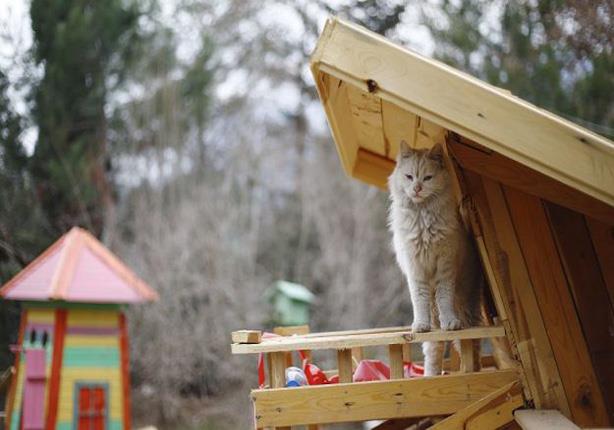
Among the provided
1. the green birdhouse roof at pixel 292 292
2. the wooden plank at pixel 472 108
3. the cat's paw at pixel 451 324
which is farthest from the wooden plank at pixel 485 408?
the green birdhouse roof at pixel 292 292

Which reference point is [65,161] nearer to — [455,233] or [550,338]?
[455,233]

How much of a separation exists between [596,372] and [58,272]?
301cm

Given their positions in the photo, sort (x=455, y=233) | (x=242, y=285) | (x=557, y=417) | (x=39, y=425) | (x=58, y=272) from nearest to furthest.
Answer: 1. (x=557, y=417)
2. (x=455, y=233)
3. (x=39, y=425)
4. (x=58, y=272)
5. (x=242, y=285)

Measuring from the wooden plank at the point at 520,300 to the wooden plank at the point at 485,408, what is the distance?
0.06 meters

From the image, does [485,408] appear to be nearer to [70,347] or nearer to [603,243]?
[603,243]

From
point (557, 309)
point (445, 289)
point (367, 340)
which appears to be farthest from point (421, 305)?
point (557, 309)

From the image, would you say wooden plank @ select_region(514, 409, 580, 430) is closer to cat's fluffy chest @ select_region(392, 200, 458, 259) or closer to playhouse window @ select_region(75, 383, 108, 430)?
cat's fluffy chest @ select_region(392, 200, 458, 259)

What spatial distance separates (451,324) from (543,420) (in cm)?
57

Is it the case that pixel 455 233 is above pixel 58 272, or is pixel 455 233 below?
below

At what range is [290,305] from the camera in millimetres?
8156

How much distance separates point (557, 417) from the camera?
7.64 ft

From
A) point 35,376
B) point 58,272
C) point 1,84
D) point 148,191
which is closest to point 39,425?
point 35,376

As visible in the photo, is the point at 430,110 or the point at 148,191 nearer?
the point at 430,110

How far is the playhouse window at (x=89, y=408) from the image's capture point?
13.4 ft
